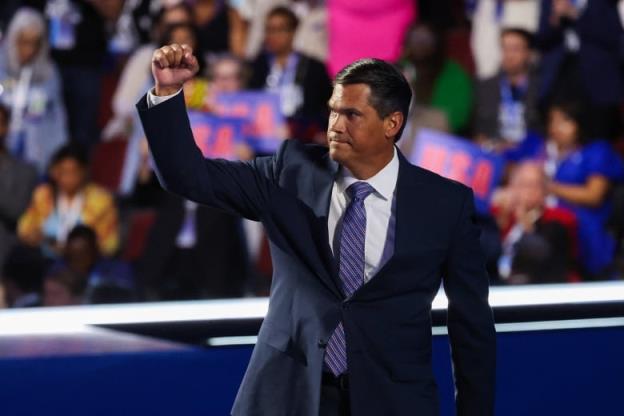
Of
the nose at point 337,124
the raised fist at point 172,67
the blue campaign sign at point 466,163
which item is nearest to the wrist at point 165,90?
the raised fist at point 172,67

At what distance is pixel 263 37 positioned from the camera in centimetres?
586

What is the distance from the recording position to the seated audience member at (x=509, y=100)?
18.2 ft

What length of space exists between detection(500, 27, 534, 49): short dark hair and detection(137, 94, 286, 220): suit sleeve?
11.7ft

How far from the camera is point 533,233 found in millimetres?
5148

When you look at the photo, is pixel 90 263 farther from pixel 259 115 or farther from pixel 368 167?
pixel 368 167

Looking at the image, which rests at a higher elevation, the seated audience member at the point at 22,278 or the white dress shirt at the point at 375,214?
the white dress shirt at the point at 375,214

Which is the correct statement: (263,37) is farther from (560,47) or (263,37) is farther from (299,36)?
(560,47)

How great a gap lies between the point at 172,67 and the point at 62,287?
318cm

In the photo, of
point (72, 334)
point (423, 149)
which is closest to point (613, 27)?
point (423, 149)


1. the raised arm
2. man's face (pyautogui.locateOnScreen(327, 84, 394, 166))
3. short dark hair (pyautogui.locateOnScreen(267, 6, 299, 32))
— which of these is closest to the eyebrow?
man's face (pyautogui.locateOnScreen(327, 84, 394, 166))

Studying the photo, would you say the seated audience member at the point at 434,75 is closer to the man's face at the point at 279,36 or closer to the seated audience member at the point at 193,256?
the man's face at the point at 279,36

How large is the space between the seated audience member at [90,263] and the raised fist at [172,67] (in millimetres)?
3112

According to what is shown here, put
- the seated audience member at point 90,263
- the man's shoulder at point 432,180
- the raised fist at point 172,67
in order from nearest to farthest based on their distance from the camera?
1. the raised fist at point 172,67
2. the man's shoulder at point 432,180
3. the seated audience member at point 90,263

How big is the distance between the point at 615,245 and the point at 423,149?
0.92 meters
